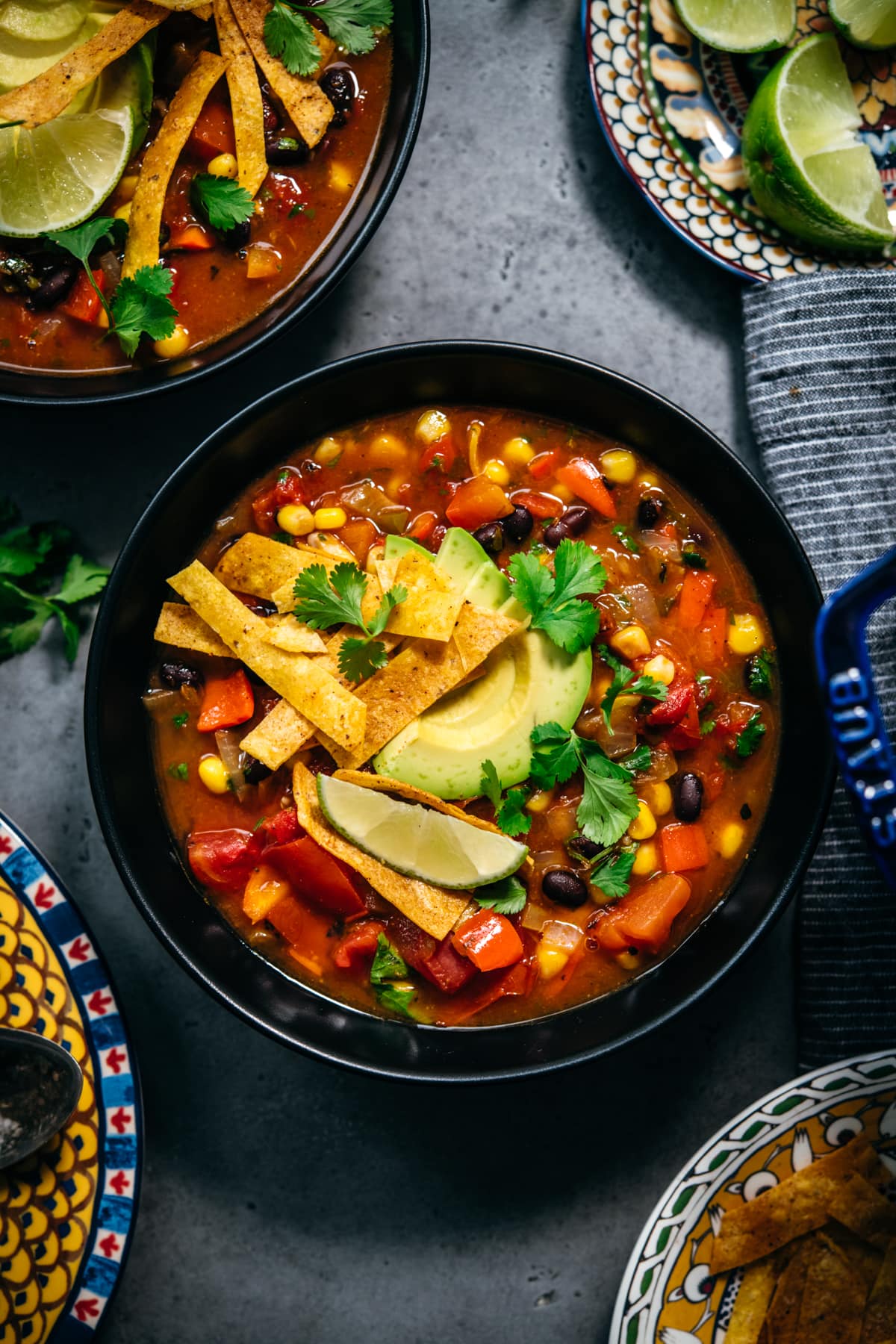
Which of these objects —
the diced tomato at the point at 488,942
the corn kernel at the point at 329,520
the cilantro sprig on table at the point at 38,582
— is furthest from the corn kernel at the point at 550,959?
the cilantro sprig on table at the point at 38,582

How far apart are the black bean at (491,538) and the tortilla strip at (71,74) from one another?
198cm

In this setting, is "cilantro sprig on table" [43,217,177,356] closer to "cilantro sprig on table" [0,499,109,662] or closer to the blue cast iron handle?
"cilantro sprig on table" [0,499,109,662]

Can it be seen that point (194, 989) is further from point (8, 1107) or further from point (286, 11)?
point (286, 11)

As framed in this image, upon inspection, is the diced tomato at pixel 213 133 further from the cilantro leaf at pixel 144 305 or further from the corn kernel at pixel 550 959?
the corn kernel at pixel 550 959

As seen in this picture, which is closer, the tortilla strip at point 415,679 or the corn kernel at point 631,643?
the tortilla strip at point 415,679

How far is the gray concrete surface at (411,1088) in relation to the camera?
4.09 metres

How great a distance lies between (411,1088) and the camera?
4.11 metres

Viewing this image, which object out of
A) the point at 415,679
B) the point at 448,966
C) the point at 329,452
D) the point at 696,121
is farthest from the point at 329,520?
the point at 696,121

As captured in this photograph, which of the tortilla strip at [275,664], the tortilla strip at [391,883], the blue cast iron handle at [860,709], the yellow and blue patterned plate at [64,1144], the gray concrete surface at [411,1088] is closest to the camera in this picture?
the blue cast iron handle at [860,709]

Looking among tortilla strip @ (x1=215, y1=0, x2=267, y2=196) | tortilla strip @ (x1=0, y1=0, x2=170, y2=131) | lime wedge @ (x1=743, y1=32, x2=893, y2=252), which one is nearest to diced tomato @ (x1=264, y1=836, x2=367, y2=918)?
tortilla strip @ (x1=215, y1=0, x2=267, y2=196)

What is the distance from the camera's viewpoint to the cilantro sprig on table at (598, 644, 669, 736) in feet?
11.6

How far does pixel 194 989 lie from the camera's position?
13.4 feet

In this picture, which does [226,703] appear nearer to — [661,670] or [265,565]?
[265,565]

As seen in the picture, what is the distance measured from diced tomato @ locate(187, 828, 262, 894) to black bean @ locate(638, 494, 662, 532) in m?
1.73
